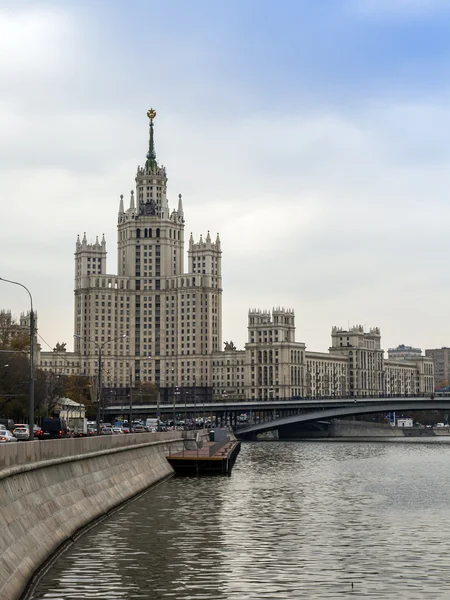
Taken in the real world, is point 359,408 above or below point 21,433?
above

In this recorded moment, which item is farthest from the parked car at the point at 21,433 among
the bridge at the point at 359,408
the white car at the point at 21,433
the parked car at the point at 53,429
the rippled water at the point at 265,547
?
the bridge at the point at 359,408

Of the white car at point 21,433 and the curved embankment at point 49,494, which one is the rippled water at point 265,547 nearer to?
the curved embankment at point 49,494

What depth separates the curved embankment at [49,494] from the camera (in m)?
29.4

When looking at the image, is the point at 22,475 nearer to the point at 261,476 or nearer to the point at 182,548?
the point at 182,548

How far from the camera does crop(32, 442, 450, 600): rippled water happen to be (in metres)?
30.1

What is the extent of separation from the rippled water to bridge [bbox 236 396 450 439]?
333 ft

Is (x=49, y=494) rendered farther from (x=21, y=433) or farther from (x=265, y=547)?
(x=21, y=433)

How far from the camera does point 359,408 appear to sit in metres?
182

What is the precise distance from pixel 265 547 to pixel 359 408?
14470 centimetres

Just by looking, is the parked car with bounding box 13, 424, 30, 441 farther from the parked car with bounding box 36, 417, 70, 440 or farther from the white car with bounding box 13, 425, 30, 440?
the parked car with bounding box 36, 417, 70, 440

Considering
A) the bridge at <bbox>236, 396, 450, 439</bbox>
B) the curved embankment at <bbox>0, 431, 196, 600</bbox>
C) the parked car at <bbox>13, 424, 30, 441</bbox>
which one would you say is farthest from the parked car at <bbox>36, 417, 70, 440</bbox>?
the bridge at <bbox>236, 396, 450, 439</bbox>

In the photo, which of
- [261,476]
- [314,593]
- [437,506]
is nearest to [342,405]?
[261,476]

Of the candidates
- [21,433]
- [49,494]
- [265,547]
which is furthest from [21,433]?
[265,547]

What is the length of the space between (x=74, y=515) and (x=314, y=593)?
45.5 ft
